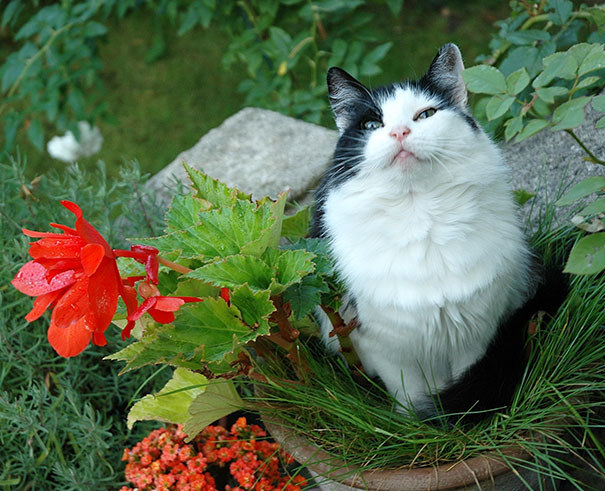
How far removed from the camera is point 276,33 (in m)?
2.30

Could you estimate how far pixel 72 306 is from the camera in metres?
0.88

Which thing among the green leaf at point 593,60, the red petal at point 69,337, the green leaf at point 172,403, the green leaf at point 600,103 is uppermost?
the green leaf at point 593,60

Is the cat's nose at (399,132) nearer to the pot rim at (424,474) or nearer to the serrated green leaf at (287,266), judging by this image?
the serrated green leaf at (287,266)

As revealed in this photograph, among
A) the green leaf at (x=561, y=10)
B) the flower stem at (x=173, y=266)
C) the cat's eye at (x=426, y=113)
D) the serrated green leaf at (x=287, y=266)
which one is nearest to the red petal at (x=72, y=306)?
the flower stem at (x=173, y=266)

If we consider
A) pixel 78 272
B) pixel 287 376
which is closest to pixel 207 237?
pixel 78 272

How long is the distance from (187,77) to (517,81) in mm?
2788

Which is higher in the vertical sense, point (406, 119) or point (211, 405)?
point (406, 119)

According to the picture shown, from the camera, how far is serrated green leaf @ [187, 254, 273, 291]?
3.37 ft

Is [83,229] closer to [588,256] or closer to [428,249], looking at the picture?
[428,249]

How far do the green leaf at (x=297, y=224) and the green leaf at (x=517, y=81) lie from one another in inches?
18.7

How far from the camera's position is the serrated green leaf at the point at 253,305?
1.02 m

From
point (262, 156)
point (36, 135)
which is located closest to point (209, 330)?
point (262, 156)

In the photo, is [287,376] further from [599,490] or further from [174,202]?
[599,490]

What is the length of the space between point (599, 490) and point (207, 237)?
89 cm
